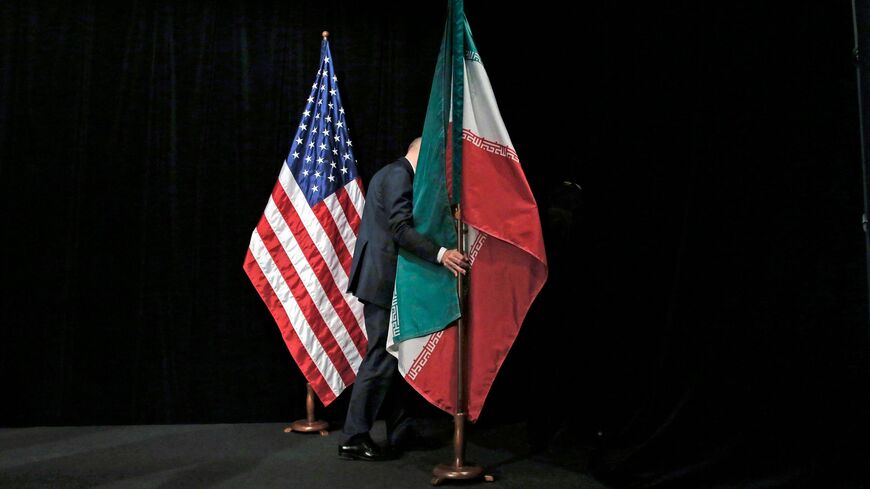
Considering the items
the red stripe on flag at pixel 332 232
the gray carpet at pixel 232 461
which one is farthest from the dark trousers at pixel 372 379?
the red stripe on flag at pixel 332 232

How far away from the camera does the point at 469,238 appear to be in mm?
2797

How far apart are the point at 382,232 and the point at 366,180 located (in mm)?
846

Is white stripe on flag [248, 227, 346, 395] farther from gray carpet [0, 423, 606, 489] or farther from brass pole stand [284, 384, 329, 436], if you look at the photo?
gray carpet [0, 423, 606, 489]

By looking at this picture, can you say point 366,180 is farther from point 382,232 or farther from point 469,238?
point 469,238

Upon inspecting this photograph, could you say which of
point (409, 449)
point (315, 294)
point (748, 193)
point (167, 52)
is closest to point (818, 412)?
point (748, 193)

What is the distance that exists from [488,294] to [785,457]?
123 centimetres

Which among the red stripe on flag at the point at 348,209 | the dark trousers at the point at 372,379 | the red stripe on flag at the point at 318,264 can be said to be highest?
the red stripe on flag at the point at 348,209

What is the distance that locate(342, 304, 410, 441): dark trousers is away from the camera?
9.87 ft

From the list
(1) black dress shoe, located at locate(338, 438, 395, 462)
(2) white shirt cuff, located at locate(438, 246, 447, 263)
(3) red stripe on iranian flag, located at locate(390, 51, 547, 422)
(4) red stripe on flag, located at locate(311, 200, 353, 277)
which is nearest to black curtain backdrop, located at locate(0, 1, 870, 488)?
(4) red stripe on flag, located at locate(311, 200, 353, 277)

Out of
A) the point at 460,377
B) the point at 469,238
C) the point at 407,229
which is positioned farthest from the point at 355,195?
the point at 460,377

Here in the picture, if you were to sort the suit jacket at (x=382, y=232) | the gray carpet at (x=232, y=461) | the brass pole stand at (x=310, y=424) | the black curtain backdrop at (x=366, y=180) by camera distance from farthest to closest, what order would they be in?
1. the brass pole stand at (x=310, y=424)
2. the suit jacket at (x=382, y=232)
3. the gray carpet at (x=232, y=461)
4. the black curtain backdrop at (x=366, y=180)

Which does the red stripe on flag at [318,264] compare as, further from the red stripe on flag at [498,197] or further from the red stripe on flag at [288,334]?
the red stripe on flag at [498,197]

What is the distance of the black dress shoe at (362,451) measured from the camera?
298cm

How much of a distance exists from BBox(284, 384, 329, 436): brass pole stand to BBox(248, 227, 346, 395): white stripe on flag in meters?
0.13
